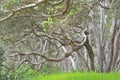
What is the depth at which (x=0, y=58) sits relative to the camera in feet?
37.7

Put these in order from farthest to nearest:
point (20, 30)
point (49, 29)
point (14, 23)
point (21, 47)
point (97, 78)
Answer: point (21, 47)
point (20, 30)
point (14, 23)
point (49, 29)
point (97, 78)

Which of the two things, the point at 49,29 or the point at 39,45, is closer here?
the point at 49,29

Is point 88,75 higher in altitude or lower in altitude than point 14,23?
lower

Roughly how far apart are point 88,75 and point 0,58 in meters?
4.42

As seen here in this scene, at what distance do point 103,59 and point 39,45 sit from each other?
11.9 metres

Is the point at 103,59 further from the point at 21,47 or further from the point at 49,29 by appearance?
the point at 21,47

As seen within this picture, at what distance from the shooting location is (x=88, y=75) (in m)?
8.02

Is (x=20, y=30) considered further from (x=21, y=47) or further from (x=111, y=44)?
(x=21, y=47)

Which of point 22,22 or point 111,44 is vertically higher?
point 22,22

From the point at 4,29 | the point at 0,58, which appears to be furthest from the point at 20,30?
the point at 0,58

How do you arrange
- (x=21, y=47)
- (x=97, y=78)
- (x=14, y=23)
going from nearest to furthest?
(x=97, y=78), (x=14, y=23), (x=21, y=47)

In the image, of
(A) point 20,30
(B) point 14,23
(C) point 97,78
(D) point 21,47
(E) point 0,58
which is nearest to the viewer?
(C) point 97,78

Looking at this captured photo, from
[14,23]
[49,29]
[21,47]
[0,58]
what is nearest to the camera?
[0,58]

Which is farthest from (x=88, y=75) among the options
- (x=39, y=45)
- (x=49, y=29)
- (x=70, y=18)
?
(x=39, y=45)
